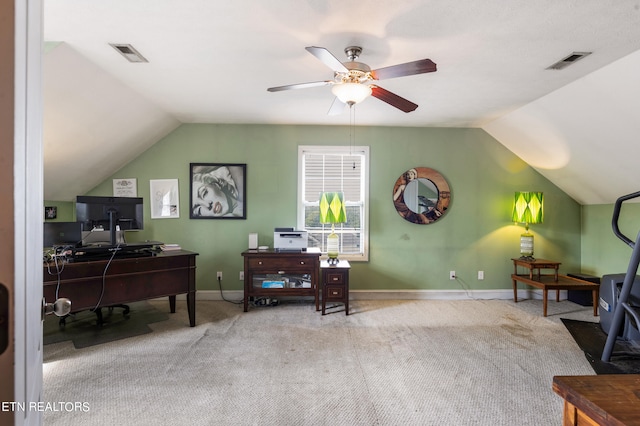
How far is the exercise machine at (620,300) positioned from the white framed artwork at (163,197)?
4487 millimetres

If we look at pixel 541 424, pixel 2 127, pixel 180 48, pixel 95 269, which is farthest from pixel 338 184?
pixel 2 127

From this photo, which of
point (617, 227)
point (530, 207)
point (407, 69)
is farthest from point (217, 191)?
point (530, 207)

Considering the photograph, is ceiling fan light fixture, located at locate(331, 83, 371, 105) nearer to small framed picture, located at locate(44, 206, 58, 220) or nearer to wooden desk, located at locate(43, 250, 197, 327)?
wooden desk, located at locate(43, 250, 197, 327)

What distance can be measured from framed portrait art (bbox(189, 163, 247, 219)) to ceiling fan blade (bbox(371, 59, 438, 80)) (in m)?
2.72

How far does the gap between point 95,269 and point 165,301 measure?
5.56 ft

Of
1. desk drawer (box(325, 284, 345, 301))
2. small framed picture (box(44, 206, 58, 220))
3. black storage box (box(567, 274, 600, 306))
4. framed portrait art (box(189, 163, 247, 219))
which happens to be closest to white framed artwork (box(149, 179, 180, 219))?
framed portrait art (box(189, 163, 247, 219))

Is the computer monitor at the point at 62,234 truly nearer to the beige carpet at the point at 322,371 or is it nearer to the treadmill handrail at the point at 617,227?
the beige carpet at the point at 322,371

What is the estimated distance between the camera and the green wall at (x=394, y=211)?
4406 millimetres

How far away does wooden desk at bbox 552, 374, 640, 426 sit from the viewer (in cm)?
82

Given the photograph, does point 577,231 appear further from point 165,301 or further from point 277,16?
point 165,301

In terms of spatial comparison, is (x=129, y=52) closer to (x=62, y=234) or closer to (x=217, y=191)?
(x=62, y=234)

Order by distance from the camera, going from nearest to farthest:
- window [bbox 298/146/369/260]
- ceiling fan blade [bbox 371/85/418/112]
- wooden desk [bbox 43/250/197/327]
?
ceiling fan blade [bbox 371/85/418/112], wooden desk [bbox 43/250/197/327], window [bbox 298/146/369/260]

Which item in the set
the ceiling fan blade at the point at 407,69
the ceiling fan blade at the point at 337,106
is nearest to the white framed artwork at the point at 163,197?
the ceiling fan blade at the point at 337,106

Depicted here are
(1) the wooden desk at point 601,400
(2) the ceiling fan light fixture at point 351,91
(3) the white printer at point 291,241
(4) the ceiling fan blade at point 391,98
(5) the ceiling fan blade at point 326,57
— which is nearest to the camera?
(1) the wooden desk at point 601,400
